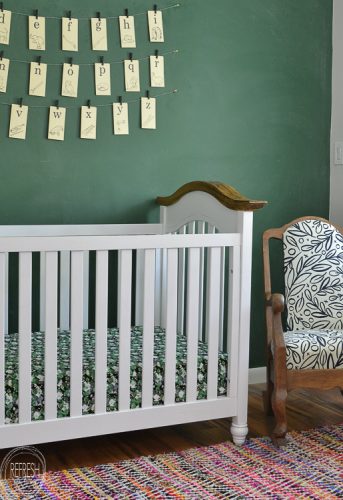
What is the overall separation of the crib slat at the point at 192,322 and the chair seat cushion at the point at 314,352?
334mm

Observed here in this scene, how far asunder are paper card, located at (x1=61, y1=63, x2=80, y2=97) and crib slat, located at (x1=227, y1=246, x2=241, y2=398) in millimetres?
987

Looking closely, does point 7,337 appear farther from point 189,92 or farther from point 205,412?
point 189,92

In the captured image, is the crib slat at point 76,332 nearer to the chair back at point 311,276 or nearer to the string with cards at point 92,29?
the chair back at point 311,276

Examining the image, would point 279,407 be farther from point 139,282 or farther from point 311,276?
point 139,282

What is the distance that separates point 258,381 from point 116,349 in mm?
1076

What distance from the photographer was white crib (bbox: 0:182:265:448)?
89.4 inches

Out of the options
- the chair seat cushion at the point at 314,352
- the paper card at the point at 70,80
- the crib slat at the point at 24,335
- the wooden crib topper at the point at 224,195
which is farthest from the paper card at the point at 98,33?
the chair seat cushion at the point at 314,352

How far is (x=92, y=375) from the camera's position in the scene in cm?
242

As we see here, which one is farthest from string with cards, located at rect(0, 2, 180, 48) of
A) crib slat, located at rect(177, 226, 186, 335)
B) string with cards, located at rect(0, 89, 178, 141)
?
crib slat, located at rect(177, 226, 186, 335)

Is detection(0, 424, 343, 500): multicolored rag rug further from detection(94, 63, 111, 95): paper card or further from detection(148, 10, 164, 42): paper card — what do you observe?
detection(148, 10, 164, 42): paper card

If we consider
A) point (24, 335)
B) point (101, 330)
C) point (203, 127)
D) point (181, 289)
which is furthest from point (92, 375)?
point (203, 127)

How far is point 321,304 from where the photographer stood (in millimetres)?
2930

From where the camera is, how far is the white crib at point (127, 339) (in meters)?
2.27

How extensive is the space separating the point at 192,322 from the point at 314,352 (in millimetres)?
449
